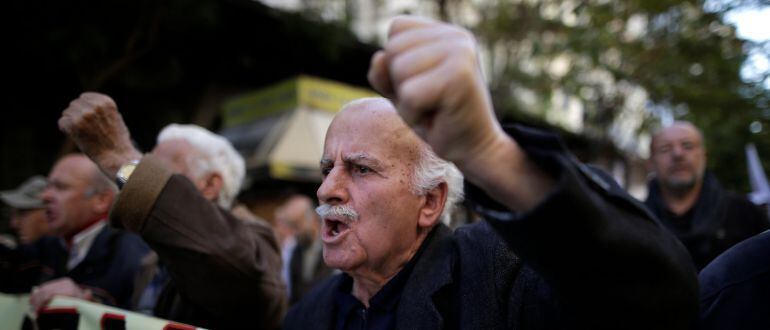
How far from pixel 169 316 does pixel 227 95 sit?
305 inches

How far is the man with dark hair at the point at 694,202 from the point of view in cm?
349

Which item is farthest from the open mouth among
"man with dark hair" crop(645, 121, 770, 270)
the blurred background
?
the blurred background

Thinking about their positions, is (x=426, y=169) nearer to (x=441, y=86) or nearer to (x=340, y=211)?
(x=340, y=211)

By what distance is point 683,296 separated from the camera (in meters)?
0.91

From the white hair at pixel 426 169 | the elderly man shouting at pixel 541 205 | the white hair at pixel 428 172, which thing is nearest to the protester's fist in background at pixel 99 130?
the white hair at pixel 426 169

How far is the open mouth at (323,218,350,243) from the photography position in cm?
168

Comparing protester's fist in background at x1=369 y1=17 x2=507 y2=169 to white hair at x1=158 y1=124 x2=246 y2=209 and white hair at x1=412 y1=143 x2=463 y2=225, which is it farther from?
white hair at x1=158 y1=124 x2=246 y2=209

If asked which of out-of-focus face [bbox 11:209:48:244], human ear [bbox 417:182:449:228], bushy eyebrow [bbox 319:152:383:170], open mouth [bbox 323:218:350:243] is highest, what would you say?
bushy eyebrow [bbox 319:152:383:170]

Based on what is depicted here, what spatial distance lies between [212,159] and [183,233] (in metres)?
0.99

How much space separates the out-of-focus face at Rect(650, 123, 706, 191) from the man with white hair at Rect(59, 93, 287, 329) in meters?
2.78

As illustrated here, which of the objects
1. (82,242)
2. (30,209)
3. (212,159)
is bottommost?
(30,209)

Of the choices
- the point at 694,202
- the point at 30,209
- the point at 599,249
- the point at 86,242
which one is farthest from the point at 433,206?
the point at 30,209

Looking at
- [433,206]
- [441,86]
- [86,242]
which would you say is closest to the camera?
[441,86]

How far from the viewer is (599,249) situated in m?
0.87
